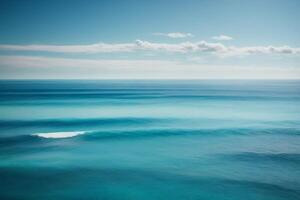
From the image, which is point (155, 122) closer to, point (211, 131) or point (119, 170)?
point (211, 131)

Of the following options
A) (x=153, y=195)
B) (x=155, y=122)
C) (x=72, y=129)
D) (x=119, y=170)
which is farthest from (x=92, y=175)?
(x=155, y=122)

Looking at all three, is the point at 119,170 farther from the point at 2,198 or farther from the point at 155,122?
the point at 155,122

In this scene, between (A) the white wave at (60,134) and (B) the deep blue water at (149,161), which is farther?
(A) the white wave at (60,134)

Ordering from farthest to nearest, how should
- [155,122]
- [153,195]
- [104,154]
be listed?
[155,122] < [104,154] < [153,195]

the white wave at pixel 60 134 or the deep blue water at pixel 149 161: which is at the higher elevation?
the white wave at pixel 60 134

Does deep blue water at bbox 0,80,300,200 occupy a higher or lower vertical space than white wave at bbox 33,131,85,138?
lower

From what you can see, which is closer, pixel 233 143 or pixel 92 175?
pixel 92 175

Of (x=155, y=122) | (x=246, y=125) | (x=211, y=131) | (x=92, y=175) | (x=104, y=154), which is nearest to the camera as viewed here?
(x=92, y=175)

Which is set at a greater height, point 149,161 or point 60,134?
point 60,134

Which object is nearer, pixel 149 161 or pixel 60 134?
pixel 149 161

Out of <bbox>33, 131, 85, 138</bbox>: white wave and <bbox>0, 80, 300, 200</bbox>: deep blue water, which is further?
<bbox>33, 131, 85, 138</bbox>: white wave
